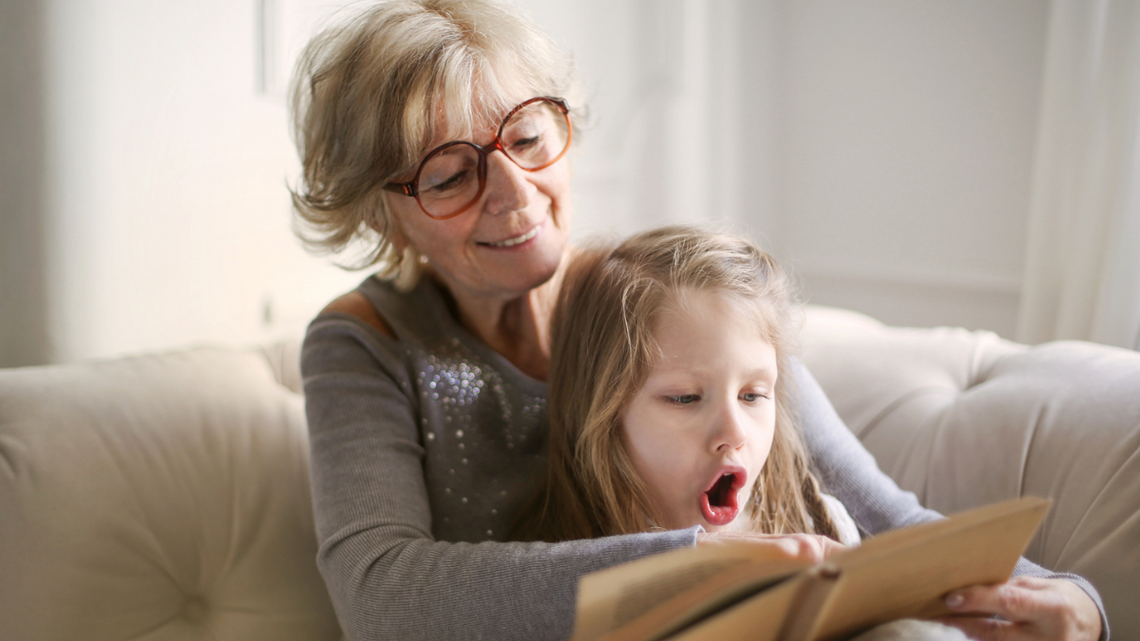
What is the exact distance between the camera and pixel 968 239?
240 centimetres

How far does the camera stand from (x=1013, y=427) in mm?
1232

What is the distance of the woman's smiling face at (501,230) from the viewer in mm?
1118

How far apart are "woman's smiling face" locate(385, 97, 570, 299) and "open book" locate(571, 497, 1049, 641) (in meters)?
0.64

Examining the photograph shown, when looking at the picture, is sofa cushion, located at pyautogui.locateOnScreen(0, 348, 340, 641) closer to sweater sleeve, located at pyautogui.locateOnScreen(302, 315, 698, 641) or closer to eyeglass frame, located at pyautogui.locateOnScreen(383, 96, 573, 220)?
sweater sleeve, located at pyautogui.locateOnScreen(302, 315, 698, 641)

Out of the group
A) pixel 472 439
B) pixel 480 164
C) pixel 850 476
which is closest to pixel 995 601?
pixel 850 476

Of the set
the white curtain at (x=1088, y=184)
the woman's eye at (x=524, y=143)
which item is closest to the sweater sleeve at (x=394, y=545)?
the woman's eye at (x=524, y=143)

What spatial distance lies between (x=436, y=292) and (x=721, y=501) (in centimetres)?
58

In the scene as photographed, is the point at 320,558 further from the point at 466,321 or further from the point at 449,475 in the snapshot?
the point at 466,321

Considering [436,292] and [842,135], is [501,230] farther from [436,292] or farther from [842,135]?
[842,135]

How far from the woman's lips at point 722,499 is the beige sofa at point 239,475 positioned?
543 mm

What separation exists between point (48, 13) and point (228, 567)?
953mm

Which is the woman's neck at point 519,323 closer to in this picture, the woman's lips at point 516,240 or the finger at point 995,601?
the woman's lips at point 516,240

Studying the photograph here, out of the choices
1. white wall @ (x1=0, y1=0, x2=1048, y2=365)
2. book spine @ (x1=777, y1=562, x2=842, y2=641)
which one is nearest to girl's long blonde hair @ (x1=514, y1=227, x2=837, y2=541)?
book spine @ (x1=777, y1=562, x2=842, y2=641)

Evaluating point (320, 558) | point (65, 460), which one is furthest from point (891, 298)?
point (65, 460)
